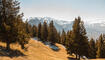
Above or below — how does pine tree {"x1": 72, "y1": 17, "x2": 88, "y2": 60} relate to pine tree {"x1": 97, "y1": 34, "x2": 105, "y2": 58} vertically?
above

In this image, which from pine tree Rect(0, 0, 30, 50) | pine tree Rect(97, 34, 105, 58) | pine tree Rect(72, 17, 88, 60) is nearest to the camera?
pine tree Rect(0, 0, 30, 50)

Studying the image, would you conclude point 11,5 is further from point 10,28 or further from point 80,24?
point 80,24

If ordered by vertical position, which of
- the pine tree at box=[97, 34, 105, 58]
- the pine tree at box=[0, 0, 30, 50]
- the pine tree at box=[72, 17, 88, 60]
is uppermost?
the pine tree at box=[0, 0, 30, 50]

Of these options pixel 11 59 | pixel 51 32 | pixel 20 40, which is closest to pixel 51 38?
pixel 51 32

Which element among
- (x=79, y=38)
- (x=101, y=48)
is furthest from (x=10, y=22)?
(x=101, y=48)

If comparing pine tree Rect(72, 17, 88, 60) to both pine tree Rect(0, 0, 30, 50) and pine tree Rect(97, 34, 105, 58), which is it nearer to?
pine tree Rect(0, 0, 30, 50)

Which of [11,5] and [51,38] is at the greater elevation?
[11,5]

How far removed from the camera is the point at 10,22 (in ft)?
86.1

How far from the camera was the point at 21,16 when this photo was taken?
92.3ft

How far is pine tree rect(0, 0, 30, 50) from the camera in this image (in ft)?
83.7

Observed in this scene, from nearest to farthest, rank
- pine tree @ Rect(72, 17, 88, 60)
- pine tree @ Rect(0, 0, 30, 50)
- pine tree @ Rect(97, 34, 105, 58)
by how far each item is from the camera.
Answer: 1. pine tree @ Rect(0, 0, 30, 50)
2. pine tree @ Rect(72, 17, 88, 60)
3. pine tree @ Rect(97, 34, 105, 58)

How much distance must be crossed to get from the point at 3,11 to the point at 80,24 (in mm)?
22908

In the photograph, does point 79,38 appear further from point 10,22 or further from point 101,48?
point 101,48

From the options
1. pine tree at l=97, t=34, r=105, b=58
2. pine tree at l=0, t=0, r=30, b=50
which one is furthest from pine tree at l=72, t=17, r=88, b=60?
pine tree at l=97, t=34, r=105, b=58
